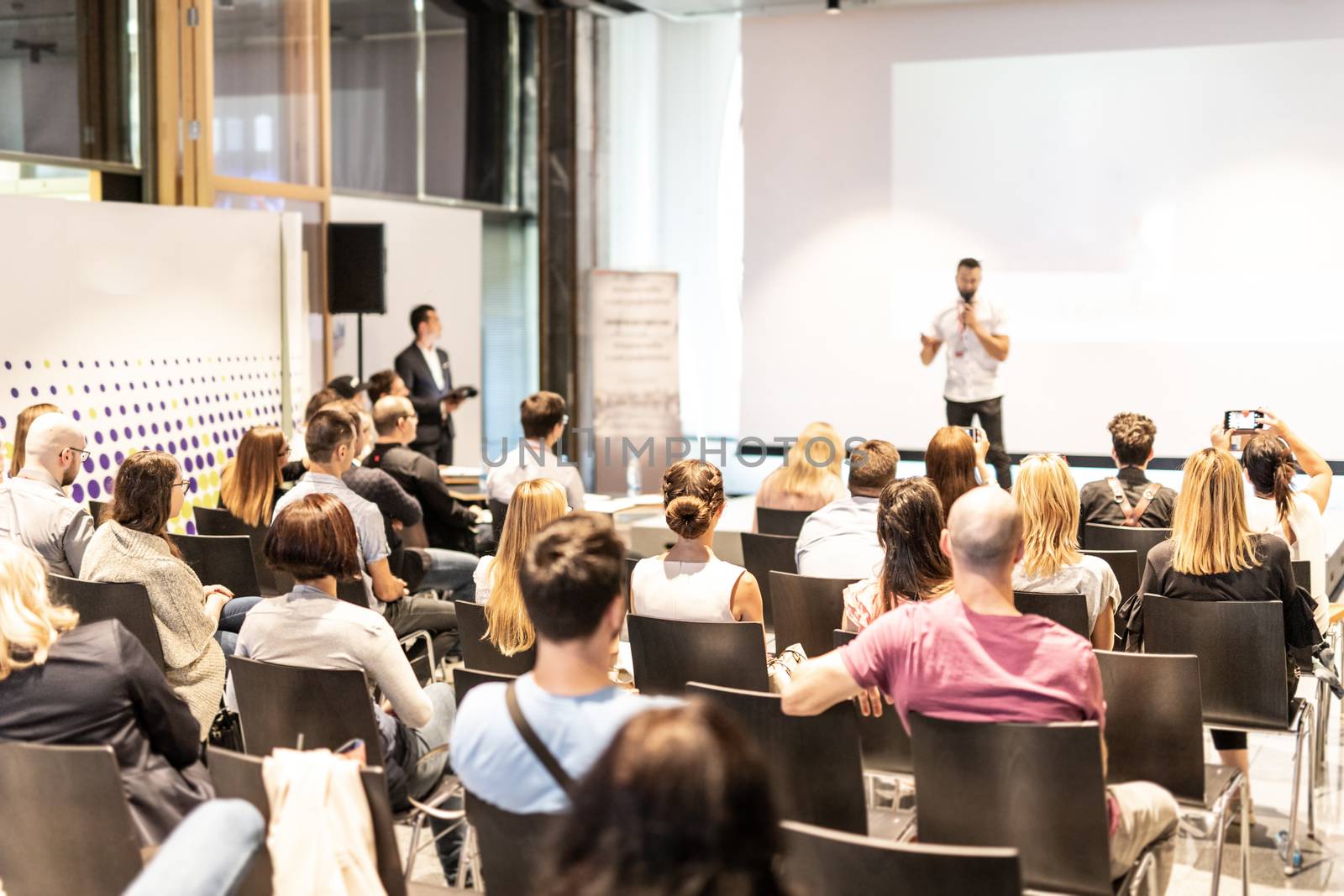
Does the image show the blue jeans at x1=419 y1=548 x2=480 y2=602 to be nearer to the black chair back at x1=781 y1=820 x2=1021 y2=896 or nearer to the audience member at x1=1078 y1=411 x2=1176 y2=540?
the audience member at x1=1078 y1=411 x2=1176 y2=540

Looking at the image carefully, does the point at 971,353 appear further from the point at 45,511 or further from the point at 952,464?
the point at 45,511

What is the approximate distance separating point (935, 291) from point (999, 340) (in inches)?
70.6

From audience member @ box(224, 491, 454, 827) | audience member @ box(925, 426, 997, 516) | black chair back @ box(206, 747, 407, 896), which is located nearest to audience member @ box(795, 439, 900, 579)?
audience member @ box(925, 426, 997, 516)

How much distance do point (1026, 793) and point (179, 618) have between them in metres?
2.35

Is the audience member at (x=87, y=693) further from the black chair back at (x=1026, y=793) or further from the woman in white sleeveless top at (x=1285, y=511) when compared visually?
the woman in white sleeveless top at (x=1285, y=511)

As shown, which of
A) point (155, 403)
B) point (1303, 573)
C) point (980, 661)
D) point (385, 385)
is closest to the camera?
point (980, 661)

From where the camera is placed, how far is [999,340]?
912cm

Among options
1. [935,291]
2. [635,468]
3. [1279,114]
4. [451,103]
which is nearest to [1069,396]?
[935,291]

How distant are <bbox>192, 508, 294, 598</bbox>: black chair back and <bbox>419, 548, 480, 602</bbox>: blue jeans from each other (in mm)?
668

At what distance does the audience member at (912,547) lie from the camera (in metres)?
3.53

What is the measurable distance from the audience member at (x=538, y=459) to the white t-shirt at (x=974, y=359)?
3.86 meters

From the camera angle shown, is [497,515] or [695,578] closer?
[695,578]

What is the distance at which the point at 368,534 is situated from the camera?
4.89 metres

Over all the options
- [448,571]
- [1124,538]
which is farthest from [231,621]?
[1124,538]
